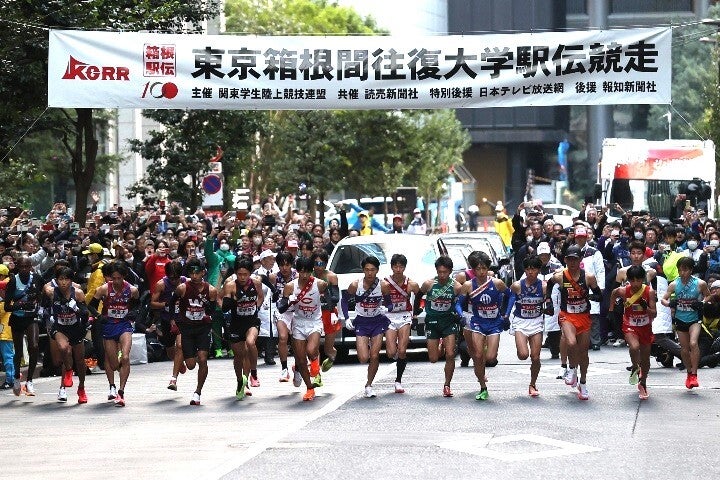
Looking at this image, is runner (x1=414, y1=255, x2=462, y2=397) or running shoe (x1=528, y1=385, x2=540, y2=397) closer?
running shoe (x1=528, y1=385, x2=540, y2=397)

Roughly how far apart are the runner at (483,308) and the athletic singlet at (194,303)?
303 centimetres

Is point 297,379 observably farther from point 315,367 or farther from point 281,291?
point 281,291

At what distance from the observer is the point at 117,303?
18078 mm

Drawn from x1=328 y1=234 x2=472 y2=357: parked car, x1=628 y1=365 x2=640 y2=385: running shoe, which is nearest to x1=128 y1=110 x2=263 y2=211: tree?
x1=328 y1=234 x2=472 y2=357: parked car

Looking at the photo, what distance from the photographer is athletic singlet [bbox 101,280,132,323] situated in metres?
18.0

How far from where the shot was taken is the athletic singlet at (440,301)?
18.0 m

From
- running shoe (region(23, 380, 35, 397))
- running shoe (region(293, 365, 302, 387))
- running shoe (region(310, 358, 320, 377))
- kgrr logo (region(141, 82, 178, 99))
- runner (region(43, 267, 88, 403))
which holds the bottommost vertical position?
running shoe (region(23, 380, 35, 397))

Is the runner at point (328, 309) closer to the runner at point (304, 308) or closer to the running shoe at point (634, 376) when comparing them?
the runner at point (304, 308)

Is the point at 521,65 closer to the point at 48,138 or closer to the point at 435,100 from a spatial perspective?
the point at 435,100

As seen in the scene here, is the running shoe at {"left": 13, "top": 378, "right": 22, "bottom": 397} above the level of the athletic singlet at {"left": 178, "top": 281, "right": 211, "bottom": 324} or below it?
below

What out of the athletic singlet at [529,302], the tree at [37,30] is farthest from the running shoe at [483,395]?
the tree at [37,30]

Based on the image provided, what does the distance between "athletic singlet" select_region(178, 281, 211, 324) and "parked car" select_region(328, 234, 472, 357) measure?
5.10 m

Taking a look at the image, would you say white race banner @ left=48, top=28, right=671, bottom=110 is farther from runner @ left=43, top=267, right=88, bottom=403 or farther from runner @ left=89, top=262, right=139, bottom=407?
runner @ left=89, top=262, right=139, bottom=407

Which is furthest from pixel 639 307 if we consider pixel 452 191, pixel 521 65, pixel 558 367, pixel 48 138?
pixel 452 191
